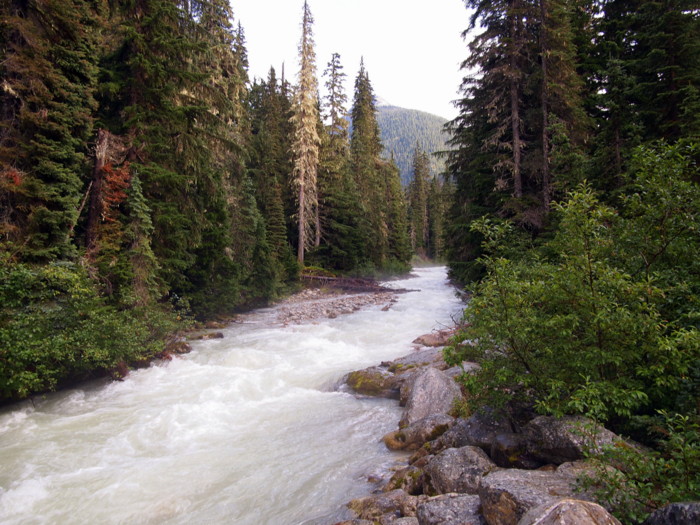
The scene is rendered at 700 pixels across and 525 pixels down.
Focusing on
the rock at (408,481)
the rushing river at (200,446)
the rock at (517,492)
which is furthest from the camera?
the rushing river at (200,446)

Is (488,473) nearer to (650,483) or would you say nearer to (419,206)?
(650,483)

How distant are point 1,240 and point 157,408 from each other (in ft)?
16.8

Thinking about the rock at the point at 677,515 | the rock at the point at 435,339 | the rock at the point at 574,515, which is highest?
the rock at the point at 677,515

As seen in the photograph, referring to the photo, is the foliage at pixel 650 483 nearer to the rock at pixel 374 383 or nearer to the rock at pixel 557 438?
the rock at pixel 557 438

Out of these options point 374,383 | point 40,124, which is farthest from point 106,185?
point 374,383

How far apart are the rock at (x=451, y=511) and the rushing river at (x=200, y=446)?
4.62ft

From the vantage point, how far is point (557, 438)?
4.45m

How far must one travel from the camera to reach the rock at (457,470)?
4445 mm

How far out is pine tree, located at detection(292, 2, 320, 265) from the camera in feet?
91.2

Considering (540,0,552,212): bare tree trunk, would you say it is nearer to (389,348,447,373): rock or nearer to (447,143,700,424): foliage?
(389,348,447,373): rock

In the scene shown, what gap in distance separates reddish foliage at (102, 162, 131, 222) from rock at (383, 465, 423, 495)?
1002 cm

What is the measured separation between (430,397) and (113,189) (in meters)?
10.2

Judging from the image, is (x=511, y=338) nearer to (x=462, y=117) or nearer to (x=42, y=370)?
(x=42, y=370)

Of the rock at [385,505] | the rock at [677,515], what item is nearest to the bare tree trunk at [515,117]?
the rock at [385,505]
